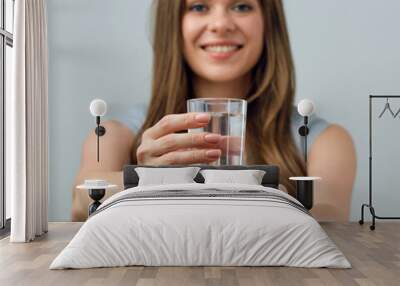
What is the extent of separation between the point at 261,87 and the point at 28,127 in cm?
259

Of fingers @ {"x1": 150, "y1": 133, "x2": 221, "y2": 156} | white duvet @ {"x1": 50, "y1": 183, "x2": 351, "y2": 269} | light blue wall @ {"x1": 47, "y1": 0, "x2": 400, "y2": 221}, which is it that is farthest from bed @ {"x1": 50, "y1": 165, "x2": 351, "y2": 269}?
light blue wall @ {"x1": 47, "y1": 0, "x2": 400, "y2": 221}

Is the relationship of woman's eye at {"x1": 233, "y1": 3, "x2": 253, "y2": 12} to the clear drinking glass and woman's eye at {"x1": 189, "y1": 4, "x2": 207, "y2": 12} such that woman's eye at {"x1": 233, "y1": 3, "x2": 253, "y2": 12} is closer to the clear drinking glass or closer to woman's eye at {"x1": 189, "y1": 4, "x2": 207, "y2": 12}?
woman's eye at {"x1": 189, "y1": 4, "x2": 207, "y2": 12}

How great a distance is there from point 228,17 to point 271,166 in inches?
67.0

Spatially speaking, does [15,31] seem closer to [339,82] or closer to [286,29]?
[286,29]

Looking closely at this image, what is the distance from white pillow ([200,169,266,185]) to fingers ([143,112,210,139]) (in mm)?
618

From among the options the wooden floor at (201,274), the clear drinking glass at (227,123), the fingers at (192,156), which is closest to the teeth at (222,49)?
the clear drinking glass at (227,123)

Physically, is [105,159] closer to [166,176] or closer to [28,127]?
[166,176]

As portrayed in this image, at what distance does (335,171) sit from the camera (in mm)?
6980

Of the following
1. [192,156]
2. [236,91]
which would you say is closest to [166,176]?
[192,156]

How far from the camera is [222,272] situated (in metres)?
4.18

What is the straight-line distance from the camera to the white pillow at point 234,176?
621 cm

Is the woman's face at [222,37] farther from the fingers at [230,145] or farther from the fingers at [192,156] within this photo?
the fingers at [192,156]

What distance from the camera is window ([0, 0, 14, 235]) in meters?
6.34

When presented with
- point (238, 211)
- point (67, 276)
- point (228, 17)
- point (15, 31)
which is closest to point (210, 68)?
point (228, 17)
